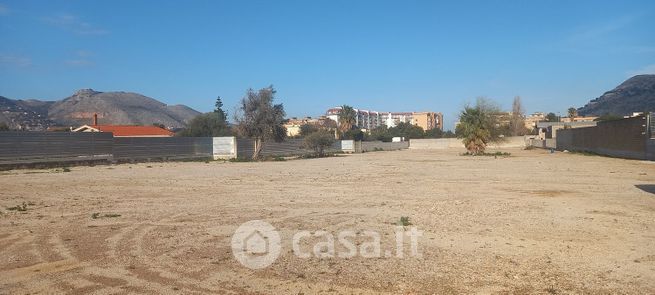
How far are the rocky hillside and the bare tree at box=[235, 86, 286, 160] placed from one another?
120m

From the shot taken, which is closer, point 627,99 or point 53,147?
point 53,147

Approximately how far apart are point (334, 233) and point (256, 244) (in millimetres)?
1547

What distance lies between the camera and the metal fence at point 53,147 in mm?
33188

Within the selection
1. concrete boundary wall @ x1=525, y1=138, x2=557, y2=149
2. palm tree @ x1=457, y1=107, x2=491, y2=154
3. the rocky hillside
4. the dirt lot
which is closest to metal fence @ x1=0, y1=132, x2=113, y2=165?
the dirt lot

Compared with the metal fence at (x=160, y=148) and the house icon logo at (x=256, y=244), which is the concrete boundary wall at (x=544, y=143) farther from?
the house icon logo at (x=256, y=244)

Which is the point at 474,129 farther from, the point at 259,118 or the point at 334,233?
the point at 334,233

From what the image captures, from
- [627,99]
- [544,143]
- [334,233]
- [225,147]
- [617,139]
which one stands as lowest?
[334,233]

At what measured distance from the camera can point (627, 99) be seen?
165 meters

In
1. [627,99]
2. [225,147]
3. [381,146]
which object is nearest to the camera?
[225,147]

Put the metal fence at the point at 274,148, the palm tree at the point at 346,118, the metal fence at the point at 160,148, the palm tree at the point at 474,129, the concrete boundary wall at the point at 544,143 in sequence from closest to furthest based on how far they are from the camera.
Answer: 1. the metal fence at the point at 160,148
2. the metal fence at the point at 274,148
3. the palm tree at the point at 474,129
4. the concrete boundary wall at the point at 544,143
5. the palm tree at the point at 346,118

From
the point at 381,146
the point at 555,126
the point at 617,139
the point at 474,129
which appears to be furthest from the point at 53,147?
the point at 555,126

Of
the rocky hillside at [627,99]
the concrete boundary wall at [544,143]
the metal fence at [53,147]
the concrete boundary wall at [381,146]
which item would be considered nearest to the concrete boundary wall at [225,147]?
the metal fence at [53,147]

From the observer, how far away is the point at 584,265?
21.4ft

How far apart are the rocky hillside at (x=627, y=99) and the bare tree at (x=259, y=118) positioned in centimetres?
12045
